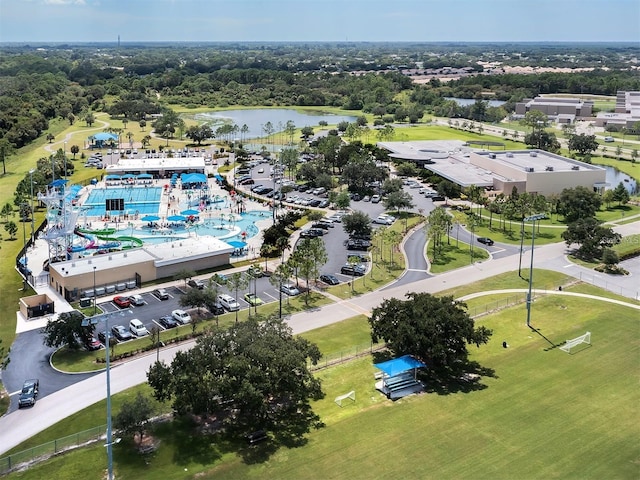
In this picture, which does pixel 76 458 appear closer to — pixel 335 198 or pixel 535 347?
pixel 535 347

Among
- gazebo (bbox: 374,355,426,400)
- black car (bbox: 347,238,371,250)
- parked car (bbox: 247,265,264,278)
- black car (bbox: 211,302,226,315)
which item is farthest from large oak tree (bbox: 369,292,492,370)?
black car (bbox: 347,238,371,250)

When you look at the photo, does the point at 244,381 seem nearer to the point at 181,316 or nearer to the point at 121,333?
the point at 121,333

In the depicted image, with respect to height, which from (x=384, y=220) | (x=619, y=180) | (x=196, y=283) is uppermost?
(x=619, y=180)

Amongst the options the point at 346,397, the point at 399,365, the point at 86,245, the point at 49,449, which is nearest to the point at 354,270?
the point at 399,365

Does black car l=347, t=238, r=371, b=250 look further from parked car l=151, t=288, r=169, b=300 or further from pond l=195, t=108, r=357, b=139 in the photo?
pond l=195, t=108, r=357, b=139

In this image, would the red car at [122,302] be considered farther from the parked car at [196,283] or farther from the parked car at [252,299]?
the parked car at [252,299]

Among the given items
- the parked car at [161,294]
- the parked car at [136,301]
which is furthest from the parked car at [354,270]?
the parked car at [136,301]
